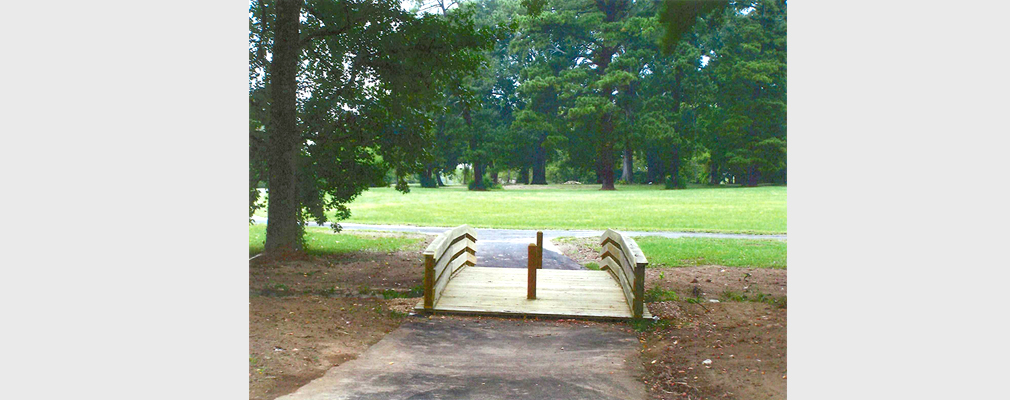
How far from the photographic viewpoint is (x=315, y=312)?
20.5 feet

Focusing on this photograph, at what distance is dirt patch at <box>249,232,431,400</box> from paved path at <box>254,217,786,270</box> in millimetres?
1159

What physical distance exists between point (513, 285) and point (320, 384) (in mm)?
3745

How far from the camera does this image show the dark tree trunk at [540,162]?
8508 millimetres

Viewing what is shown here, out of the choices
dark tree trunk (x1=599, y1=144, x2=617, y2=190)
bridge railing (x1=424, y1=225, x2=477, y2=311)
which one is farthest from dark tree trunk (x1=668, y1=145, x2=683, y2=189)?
bridge railing (x1=424, y1=225, x2=477, y2=311)

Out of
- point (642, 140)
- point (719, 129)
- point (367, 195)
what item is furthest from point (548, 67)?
point (367, 195)

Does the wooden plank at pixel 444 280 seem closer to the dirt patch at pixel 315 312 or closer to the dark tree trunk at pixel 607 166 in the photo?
the dirt patch at pixel 315 312

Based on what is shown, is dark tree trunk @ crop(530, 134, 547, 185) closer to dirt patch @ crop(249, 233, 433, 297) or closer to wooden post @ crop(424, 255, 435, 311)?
dirt patch @ crop(249, 233, 433, 297)

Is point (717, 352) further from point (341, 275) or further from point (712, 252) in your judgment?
point (712, 252)

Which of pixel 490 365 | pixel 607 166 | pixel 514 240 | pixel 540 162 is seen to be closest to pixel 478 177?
pixel 540 162

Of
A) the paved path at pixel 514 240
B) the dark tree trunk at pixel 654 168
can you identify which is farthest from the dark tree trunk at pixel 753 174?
the paved path at pixel 514 240

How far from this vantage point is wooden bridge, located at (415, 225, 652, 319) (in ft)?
21.2

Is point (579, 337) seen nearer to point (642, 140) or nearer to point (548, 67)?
point (642, 140)

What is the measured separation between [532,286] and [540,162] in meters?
2.14

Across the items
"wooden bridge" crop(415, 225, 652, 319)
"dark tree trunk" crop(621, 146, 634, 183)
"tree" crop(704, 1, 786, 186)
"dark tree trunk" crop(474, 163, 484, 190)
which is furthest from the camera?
"dark tree trunk" crop(474, 163, 484, 190)
